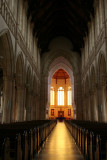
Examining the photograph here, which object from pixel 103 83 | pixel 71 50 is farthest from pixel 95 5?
pixel 71 50

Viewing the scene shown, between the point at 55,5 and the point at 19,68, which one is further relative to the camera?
the point at 55,5

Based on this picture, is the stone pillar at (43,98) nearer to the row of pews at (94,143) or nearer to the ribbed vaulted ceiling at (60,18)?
the ribbed vaulted ceiling at (60,18)

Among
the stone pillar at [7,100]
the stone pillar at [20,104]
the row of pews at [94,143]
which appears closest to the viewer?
the row of pews at [94,143]

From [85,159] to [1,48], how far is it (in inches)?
441

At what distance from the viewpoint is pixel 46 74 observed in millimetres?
33125

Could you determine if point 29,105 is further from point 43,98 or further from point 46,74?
point 46,74

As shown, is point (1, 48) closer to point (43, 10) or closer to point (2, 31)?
point (2, 31)

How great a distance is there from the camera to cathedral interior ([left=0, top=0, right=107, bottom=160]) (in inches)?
230

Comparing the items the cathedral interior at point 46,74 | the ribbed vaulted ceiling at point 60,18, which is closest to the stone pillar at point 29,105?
the cathedral interior at point 46,74

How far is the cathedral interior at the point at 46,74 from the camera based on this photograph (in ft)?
19.2

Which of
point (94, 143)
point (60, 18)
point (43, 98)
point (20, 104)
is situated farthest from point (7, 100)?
point (60, 18)

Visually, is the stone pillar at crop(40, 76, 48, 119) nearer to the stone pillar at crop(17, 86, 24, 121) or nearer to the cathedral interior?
the cathedral interior

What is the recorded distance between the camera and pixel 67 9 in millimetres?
25078

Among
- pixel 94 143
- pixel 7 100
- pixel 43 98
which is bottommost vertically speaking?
pixel 94 143
